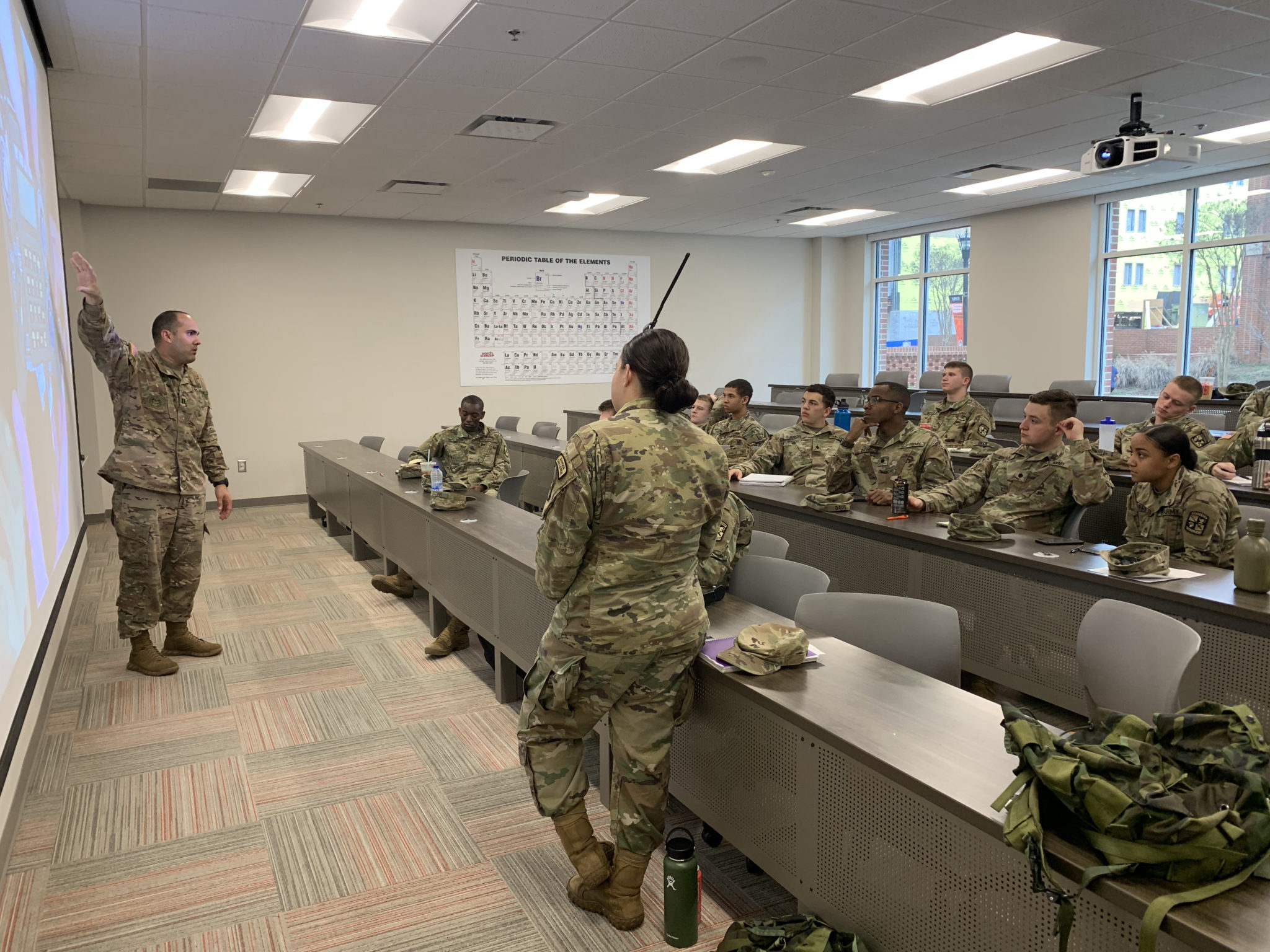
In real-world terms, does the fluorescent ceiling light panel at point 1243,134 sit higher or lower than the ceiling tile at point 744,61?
higher

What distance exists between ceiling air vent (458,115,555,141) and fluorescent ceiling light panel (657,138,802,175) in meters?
1.33

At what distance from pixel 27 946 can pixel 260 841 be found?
64 cm

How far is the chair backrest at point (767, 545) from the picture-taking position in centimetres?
321

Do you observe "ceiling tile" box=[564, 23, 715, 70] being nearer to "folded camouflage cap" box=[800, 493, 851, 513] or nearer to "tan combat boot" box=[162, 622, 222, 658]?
"folded camouflage cap" box=[800, 493, 851, 513]

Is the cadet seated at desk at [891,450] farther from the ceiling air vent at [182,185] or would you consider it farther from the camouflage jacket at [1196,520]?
the ceiling air vent at [182,185]

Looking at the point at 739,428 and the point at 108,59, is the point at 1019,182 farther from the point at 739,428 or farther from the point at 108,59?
the point at 108,59

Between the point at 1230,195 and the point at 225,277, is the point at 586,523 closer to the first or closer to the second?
the point at 225,277

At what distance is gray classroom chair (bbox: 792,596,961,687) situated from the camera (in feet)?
8.04

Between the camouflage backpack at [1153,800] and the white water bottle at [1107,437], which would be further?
the white water bottle at [1107,437]

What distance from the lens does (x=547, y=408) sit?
10.7 meters

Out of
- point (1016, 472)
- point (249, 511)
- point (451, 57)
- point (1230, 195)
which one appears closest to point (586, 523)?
point (1016, 472)

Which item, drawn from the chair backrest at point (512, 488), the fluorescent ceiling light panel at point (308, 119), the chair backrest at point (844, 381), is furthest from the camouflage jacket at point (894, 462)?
the chair backrest at point (844, 381)

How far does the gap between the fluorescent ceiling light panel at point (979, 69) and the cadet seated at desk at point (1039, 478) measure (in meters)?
1.83

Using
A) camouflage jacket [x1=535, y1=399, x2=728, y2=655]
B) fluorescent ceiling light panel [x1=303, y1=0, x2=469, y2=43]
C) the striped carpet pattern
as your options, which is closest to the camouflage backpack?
camouflage jacket [x1=535, y1=399, x2=728, y2=655]
